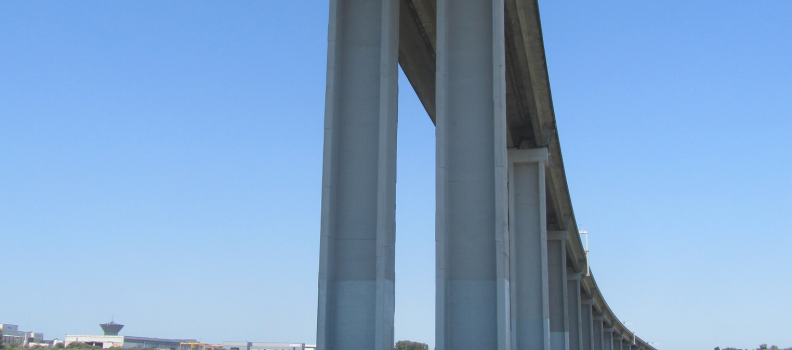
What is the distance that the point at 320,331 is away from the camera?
1706 centimetres

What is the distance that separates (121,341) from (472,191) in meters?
142

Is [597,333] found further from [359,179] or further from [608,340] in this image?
[359,179]

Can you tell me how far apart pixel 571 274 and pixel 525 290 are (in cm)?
2758

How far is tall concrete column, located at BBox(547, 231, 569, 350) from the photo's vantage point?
45688 millimetres

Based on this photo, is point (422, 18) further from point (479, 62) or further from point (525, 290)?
point (525, 290)

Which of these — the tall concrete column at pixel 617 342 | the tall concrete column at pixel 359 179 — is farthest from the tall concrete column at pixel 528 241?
the tall concrete column at pixel 617 342

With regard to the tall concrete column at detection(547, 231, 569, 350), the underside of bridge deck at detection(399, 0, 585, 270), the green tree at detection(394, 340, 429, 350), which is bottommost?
the green tree at detection(394, 340, 429, 350)

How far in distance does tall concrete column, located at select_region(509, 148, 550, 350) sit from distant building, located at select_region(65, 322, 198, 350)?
4117 inches

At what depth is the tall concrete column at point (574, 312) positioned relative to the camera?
5881 centimetres

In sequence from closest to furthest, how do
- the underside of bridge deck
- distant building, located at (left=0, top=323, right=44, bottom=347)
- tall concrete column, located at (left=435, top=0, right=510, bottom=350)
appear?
tall concrete column, located at (left=435, top=0, right=510, bottom=350) < the underside of bridge deck < distant building, located at (left=0, top=323, right=44, bottom=347)

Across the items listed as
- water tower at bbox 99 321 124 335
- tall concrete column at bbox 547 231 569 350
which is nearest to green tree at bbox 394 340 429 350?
water tower at bbox 99 321 124 335

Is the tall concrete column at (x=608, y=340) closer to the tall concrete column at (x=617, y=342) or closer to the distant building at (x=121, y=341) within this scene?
the tall concrete column at (x=617, y=342)

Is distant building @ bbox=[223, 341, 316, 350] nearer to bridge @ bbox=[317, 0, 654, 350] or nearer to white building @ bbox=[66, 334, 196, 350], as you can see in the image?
white building @ bbox=[66, 334, 196, 350]

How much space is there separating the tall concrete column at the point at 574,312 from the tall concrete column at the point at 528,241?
2468cm
